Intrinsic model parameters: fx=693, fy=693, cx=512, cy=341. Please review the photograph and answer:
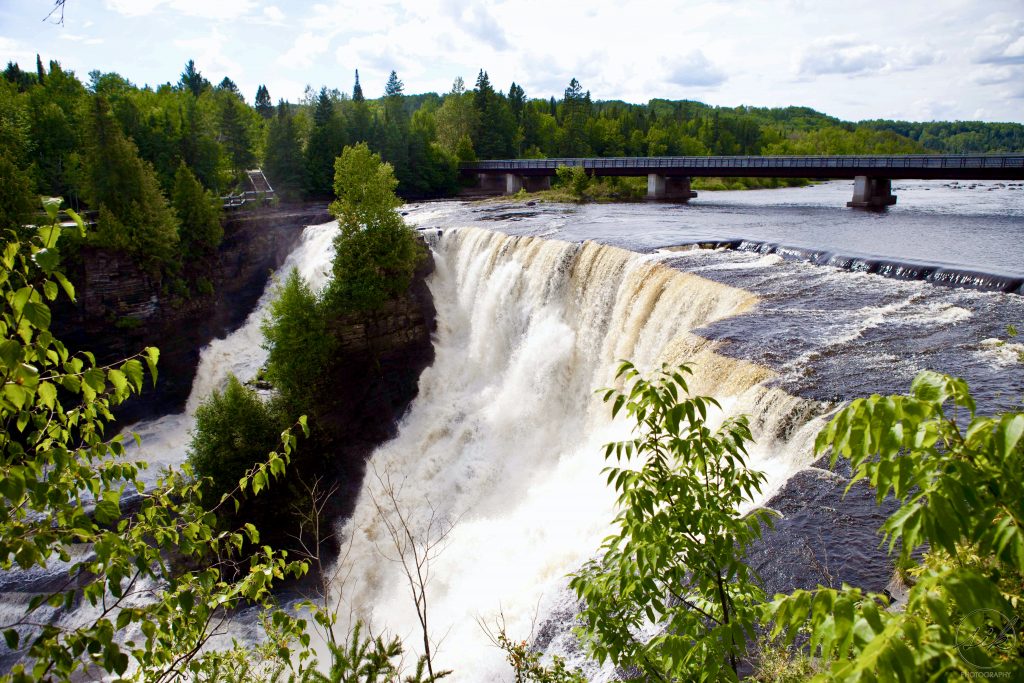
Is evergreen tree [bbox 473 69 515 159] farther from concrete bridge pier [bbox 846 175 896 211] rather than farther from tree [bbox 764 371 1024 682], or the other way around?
tree [bbox 764 371 1024 682]

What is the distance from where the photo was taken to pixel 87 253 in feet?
101

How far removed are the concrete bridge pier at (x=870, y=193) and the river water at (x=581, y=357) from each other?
5.98m

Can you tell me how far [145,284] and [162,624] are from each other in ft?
105

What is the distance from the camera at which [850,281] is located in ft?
66.5

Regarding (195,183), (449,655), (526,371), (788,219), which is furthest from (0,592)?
(788,219)

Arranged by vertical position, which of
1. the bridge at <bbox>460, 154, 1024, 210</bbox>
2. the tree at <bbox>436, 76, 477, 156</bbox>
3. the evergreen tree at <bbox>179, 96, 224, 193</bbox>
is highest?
the tree at <bbox>436, 76, 477, 156</bbox>

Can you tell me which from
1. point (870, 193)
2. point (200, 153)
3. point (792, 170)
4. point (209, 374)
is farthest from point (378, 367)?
point (870, 193)

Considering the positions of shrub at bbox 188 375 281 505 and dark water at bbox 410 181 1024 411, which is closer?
dark water at bbox 410 181 1024 411

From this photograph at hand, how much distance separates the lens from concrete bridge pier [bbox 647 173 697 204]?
52750 mm

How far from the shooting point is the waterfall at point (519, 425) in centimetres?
1285

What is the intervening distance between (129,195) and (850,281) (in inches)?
1221

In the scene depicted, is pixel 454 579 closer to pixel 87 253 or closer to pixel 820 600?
pixel 820 600

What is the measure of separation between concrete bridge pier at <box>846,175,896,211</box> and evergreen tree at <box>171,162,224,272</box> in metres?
38.1

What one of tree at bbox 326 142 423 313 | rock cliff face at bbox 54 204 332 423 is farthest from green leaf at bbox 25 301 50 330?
rock cliff face at bbox 54 204 332 423
